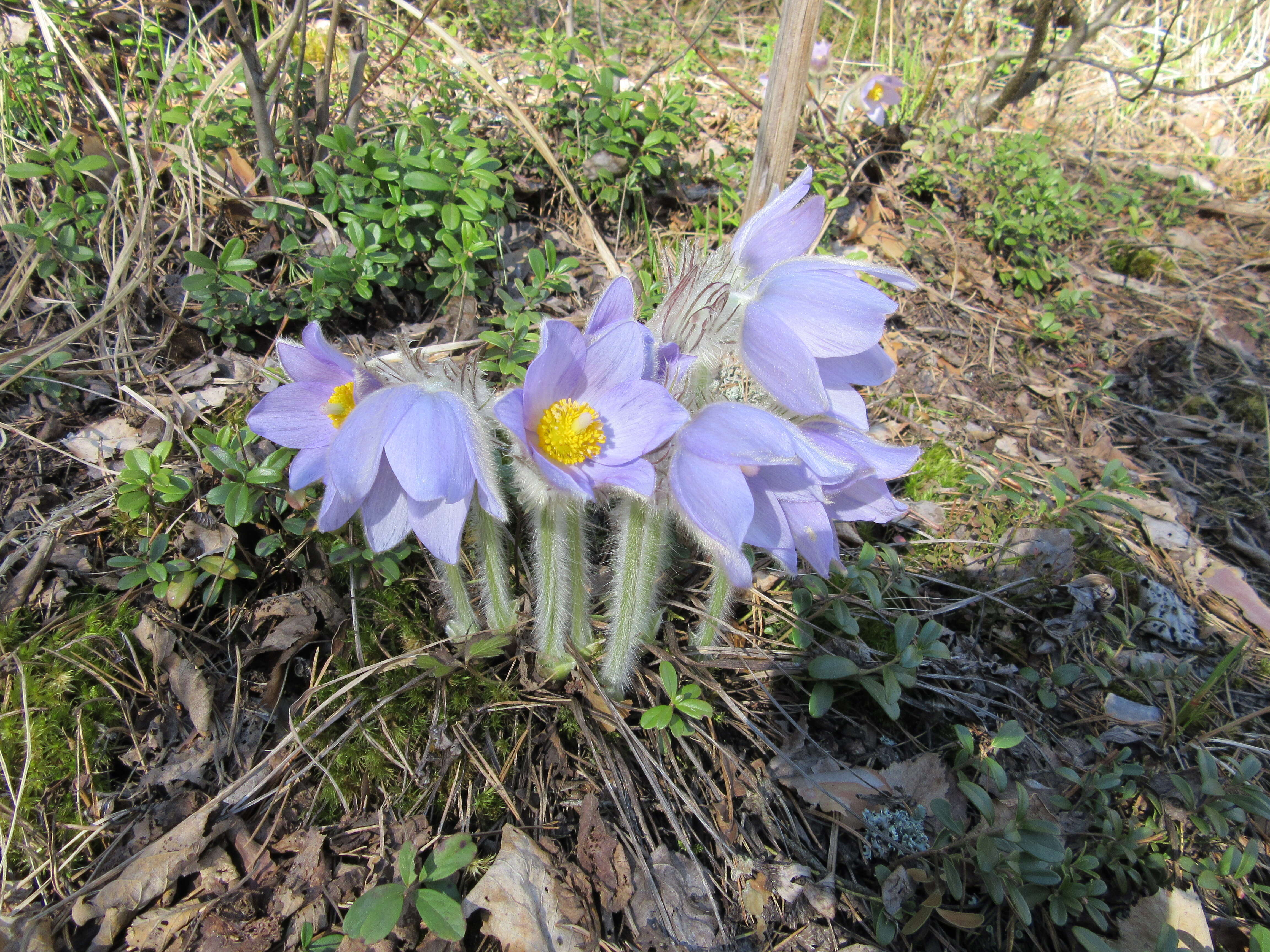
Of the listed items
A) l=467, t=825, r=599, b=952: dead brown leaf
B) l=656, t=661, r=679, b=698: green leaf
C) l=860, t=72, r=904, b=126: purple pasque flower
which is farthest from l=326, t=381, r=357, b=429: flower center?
l=860, t=72, r=904, b=126: purple pasque flower

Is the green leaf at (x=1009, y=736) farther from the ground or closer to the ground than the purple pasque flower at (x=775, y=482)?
closer to the ground

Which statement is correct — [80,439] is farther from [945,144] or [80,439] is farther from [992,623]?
[945,144]

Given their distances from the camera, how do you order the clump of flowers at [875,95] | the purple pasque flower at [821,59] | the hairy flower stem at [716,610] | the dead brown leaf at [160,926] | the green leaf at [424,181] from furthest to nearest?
the purple pasque flower at [821,59], the clump of flowers at [875,95], the green leaf at [424,181], the hairy flower stem at [716,610], the dead brown leaf at [160,926]

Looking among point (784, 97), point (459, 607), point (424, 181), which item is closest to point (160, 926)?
point (459, 607)

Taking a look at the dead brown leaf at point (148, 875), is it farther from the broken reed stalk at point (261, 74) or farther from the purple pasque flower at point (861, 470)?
the broken reed stalk at point (261, 74)

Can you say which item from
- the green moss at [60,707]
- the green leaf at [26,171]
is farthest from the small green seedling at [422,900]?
the green leaf at [26,171]

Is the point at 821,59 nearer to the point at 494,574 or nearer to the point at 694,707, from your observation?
the point at 494,574

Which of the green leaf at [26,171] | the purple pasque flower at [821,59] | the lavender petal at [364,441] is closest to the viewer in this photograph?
the lavender petal at [364,441]
